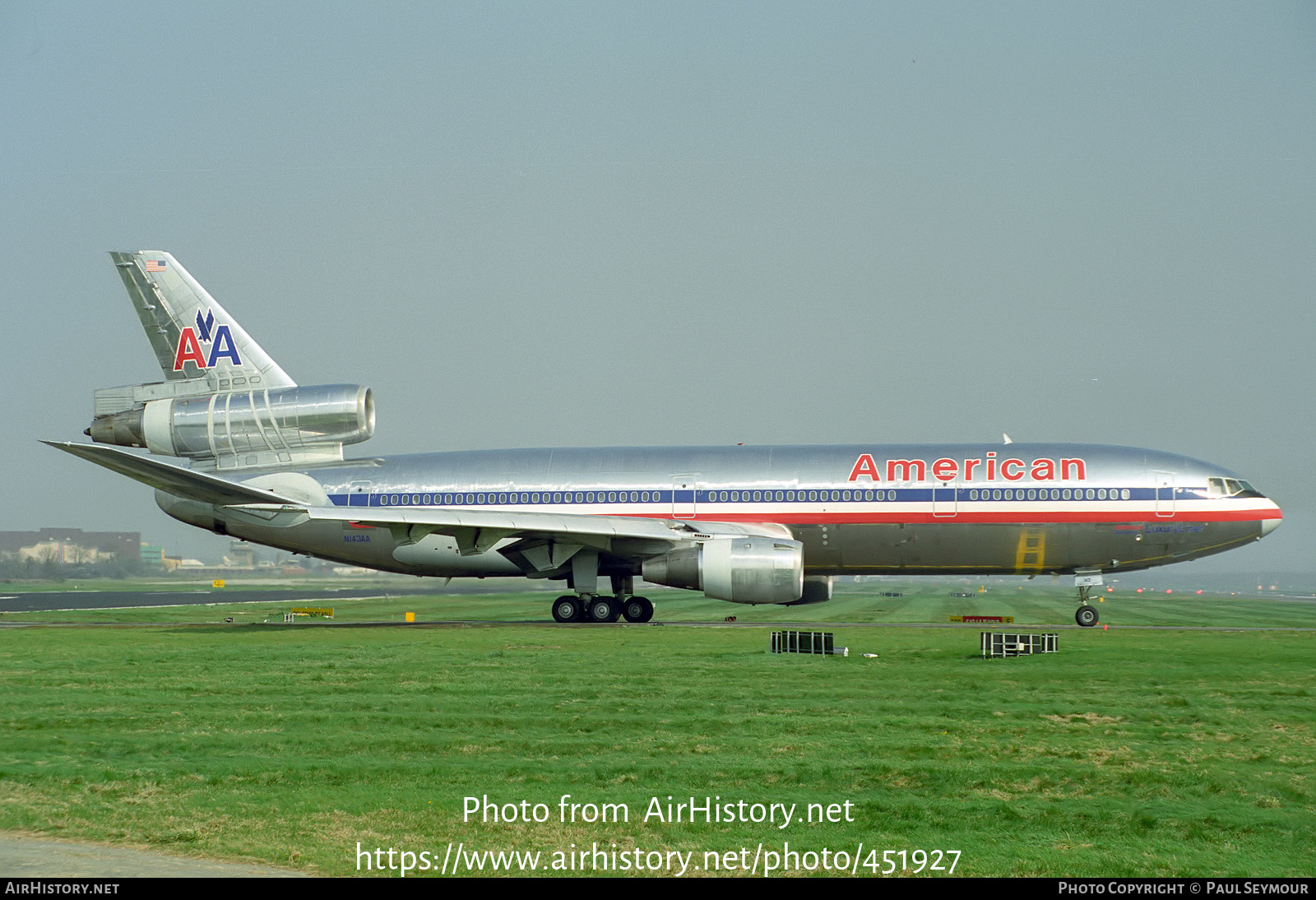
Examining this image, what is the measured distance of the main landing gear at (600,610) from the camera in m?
30.8

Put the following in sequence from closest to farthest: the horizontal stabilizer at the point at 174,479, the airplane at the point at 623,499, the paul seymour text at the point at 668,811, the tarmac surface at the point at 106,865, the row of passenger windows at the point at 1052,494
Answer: the tarmac surface at the point at 106,865, the paul seymour text at the point at 668,811, the horizontal stabilizer at the point at 174,479, the airplane at the point at 623,499, the row of passenger windows at the point at 1052,494

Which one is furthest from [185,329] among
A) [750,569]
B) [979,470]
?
[979,470]

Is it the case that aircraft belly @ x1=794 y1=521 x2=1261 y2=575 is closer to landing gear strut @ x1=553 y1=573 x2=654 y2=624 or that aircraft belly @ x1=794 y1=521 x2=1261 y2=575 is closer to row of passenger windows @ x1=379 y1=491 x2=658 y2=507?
row of passenger windows @ x1=379 y1=491 x2=658 y2=507

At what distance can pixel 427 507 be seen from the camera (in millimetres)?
31922

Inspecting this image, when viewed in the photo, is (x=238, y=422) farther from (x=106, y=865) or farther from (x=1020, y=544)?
(x=106, y=865)

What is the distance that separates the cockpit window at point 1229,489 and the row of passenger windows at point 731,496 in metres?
2.34

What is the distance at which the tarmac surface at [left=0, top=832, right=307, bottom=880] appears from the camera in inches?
288

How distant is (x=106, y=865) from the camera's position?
24.8ft

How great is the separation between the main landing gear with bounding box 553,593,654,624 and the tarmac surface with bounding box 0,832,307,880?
22882 mm

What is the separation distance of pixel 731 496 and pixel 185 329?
16170mm

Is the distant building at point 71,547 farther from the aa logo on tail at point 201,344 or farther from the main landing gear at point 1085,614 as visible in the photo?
the main landing gear at point 1085,614

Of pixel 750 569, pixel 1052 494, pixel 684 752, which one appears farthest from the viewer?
pixel 1052 494

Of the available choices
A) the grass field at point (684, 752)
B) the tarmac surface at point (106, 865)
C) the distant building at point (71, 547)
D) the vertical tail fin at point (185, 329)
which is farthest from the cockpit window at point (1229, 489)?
the distant building at point (71, 547)
